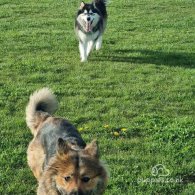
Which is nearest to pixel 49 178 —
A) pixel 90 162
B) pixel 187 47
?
pixel 90 162

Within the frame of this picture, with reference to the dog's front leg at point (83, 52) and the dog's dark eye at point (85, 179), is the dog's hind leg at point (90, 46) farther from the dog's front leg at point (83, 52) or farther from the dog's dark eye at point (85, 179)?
the dog's dark eye at point (85, 179)

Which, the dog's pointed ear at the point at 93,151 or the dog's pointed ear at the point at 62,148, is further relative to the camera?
the dog's pointed ear at the point at 93,151

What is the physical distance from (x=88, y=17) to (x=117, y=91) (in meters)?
3.25

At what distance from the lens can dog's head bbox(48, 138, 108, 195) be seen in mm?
4164

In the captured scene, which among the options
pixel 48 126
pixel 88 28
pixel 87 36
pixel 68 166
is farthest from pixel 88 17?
pixel 68 166

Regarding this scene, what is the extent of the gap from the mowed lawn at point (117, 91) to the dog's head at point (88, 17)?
0.80 meters

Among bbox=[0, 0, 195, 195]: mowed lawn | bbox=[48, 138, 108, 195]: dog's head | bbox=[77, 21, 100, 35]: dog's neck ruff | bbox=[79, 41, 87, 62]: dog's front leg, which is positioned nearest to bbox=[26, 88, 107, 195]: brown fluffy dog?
bbox=[48, 138, 108, 195]: dog's head

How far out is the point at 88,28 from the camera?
1155cm

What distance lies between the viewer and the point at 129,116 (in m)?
7.93

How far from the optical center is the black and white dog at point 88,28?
11.3 m

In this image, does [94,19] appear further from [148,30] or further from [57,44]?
[148,30]

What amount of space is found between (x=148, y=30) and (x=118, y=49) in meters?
2.83

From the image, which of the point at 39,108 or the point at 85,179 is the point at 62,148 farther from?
the point at 39,108

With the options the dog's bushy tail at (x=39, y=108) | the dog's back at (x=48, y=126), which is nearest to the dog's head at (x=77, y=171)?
the dog's back at (x=48, y=126)
